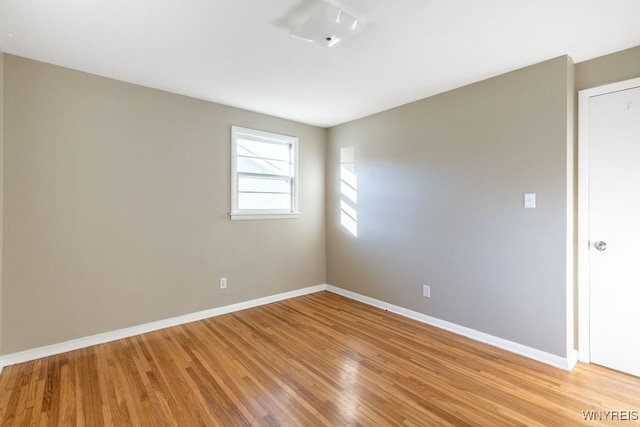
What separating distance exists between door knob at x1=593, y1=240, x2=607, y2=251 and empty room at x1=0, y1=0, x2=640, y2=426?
11 millimetres

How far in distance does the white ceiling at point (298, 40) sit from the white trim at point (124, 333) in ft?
7.81

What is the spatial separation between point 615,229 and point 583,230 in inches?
7.2

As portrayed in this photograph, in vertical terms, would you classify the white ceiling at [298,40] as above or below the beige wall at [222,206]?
above

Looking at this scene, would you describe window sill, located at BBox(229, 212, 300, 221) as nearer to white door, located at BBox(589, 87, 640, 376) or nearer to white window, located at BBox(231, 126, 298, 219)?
white window, located at BBox(231, 126, 298, 219)

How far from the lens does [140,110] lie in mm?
2887

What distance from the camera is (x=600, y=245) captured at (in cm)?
228

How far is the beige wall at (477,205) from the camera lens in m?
2.34

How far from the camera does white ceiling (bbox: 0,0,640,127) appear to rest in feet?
5.76

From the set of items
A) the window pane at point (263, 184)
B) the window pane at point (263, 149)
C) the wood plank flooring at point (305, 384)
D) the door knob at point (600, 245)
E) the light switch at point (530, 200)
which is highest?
the window pane at point (263, 149)

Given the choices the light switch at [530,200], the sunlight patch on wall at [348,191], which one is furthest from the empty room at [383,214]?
the sunlight patch on wall at [348,191]

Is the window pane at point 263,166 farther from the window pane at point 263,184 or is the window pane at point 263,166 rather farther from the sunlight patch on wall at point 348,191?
the sunlight patch on wall at point 348,191

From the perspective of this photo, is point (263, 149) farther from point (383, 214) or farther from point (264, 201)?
point (383, 214)

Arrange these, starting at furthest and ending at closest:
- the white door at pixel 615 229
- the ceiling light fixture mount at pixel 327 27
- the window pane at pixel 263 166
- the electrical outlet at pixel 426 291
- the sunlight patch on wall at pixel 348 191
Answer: the sunlight patch on wall at pixel 348 191
the window pane at pixel 263 166
the electrical outlet at pixel 426 291
the white door at pixel 615 229
the ceiling light fixture mount at pixel 327 27

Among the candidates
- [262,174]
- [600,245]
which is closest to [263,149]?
[262,174]
